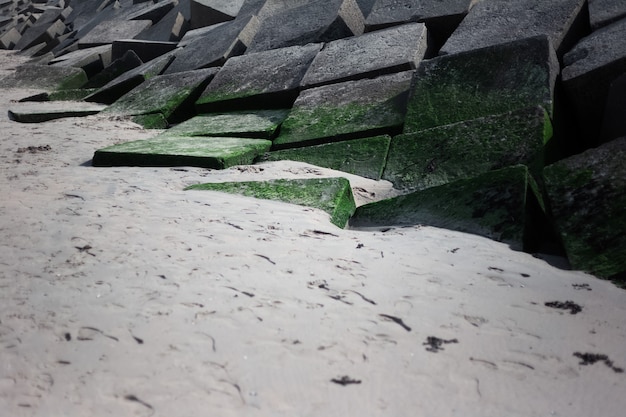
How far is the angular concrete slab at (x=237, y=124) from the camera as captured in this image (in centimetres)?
514

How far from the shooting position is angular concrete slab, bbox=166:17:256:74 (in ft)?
23.3

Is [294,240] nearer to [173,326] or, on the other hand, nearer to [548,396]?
[173,326]

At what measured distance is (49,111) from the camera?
655 cm

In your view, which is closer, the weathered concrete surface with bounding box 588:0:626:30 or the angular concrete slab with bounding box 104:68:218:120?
the weathered concrete surface with bounding box 588:0:626:30

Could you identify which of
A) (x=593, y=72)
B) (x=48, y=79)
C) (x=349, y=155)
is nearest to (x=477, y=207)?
(x=349, y=155)

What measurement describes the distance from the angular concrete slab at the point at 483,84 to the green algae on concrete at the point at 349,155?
0.31 meters

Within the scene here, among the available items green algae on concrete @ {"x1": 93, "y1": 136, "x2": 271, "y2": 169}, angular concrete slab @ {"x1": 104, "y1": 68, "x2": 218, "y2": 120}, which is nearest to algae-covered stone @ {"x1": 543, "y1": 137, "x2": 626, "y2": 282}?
green algae on concrete @ {"x1": 93, "y1": 136, "x2": 271, "y2": 169}

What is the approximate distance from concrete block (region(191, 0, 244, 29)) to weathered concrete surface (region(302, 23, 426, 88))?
407cm

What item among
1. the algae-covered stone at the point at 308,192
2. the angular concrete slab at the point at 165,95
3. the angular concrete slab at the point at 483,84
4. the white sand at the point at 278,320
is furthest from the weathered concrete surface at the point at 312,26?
the white sand at the point at 278,320

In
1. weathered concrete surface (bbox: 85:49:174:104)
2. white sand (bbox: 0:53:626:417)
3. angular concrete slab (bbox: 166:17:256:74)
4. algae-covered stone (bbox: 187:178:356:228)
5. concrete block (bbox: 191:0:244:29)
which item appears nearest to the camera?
white sand (bbox: 0:53:626:417)

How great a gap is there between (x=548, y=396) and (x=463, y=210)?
5.19 feet

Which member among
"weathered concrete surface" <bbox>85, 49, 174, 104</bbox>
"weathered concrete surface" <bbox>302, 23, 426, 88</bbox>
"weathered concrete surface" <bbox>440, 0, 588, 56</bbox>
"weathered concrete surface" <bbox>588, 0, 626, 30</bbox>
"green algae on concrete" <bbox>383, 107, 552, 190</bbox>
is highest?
"weathered concrete surface" <bbox>588, 0, 626, 30</bbox>

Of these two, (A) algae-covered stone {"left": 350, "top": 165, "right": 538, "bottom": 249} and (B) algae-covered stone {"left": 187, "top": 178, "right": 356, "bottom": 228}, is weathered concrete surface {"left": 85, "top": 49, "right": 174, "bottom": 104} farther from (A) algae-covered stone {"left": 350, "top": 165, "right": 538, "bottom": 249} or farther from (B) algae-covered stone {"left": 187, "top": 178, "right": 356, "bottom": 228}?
(A) algae-covered stone {"left": 350, "top": 165, "right": 538, "bottom": 249}

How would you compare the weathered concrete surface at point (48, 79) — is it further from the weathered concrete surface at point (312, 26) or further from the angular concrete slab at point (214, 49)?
the weathered concrete surface at point (312, 26)
